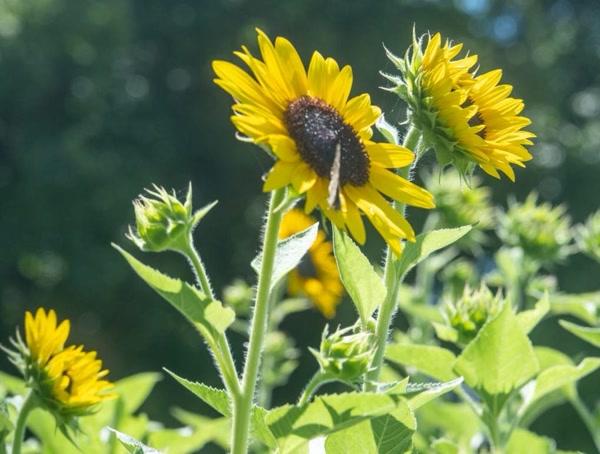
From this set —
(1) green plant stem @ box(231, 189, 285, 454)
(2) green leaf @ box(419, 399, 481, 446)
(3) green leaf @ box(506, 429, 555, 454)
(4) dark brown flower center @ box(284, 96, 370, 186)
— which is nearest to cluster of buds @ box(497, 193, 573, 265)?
(2) green leaf @ box(419, 399, 481, 446)

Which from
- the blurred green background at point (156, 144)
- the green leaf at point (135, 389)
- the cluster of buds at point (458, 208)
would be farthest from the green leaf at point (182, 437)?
the blurred green background at point (156, 144)

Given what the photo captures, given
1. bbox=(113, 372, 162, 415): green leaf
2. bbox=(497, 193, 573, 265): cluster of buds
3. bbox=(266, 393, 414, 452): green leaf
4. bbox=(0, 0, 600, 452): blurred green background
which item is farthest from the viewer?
bbox=(0, 0, 600, 452): blurred green background

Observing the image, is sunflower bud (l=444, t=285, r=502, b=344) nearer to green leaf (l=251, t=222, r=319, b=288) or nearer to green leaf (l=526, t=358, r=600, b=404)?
green leaf (l=526, t=358, r=600, b=404)

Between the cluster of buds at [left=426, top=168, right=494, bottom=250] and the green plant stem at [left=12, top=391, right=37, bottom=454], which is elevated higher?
the cluster of buds at [left=426, top=168, right=494, bottom=250]

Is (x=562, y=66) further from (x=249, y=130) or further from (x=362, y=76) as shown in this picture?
(x=249, y=130)

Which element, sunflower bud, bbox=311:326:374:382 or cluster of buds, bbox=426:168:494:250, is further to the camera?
cluster of buds, bbox=426:168:494:250

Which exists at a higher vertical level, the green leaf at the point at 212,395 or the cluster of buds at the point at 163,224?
the cluster of buds at the point at 163,224

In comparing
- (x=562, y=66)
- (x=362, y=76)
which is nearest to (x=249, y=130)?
(x=362, y=76)

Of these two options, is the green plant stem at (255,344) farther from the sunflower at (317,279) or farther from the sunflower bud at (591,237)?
the sunflower at (317,279)
